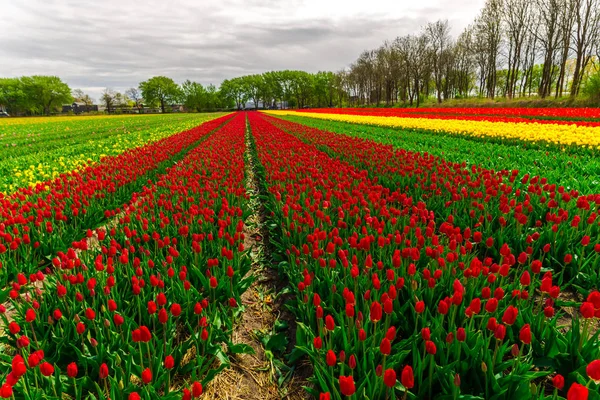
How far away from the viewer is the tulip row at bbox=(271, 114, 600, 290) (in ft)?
11.3

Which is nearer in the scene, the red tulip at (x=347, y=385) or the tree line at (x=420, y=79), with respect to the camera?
the red tulip at (x=347, y=385)

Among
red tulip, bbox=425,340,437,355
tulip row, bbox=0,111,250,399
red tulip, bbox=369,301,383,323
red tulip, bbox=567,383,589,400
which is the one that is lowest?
tulip row, bbox=0,111,250,399

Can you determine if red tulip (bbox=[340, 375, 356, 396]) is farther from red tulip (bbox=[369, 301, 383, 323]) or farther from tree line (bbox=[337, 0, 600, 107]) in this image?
tree line (bbox=[337, 0, 600, 107])

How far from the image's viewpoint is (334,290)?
2646mm

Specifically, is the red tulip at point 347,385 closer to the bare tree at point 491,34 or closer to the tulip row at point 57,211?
the tulip row at point 57,211

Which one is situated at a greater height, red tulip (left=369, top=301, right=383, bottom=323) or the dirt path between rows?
red tulip (left=369, top=301, right=383, bottom=323)

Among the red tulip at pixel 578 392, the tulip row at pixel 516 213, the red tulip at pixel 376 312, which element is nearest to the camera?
the red tulip at pixel 578 392

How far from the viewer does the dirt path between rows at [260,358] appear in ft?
8.16

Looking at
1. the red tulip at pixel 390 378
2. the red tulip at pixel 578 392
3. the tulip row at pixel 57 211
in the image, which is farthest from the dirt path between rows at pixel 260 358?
the tulip row at pixel 57 211

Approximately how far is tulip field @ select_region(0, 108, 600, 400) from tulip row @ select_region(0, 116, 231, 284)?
0.04 meters

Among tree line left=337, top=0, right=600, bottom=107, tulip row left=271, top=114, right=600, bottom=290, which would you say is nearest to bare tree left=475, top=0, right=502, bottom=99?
tree line left=337, top=0, right=600, bottom=107

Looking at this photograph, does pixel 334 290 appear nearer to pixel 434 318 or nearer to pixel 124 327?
pixel 434 318

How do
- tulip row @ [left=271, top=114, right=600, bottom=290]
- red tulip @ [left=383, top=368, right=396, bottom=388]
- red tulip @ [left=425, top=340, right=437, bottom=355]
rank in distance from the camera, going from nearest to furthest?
red tulip @ [left=383, top=368, right=396, bottom=388] < red tulip @ [left=425, top=340, right=437, bottom=355] < tulip row @ [left=271, top=114, right=600, bottom=290]

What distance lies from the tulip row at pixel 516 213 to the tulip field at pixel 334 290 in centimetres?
3
